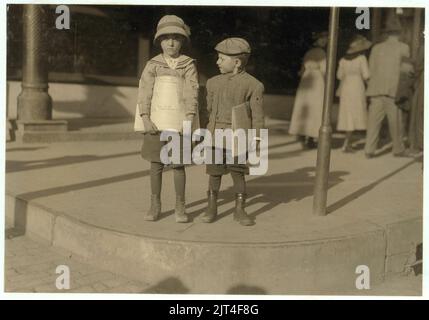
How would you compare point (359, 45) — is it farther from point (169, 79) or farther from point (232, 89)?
point (169, 79)

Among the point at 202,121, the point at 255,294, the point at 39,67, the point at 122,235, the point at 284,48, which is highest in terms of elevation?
the point at 284,48

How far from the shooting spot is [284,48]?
1178 centimetres

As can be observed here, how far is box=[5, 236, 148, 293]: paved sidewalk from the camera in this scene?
348 cm

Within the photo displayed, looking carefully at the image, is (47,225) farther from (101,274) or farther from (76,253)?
(101,274)

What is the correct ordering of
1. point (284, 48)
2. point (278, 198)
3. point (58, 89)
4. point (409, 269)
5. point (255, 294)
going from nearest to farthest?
1. point (255, 294)
2. point (409, 269)
3. point (278, 198)
4. point (58, 89)
5. point (284, 48)

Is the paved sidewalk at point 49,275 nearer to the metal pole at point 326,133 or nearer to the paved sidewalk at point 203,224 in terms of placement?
the paved sidewalk at point 203,224

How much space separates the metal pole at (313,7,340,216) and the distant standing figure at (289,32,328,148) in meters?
3.57

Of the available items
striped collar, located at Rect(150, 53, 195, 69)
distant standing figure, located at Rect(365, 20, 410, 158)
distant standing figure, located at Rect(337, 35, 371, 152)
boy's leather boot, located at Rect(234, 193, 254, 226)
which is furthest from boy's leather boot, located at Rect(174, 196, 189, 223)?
distant standing figure, located at Rect(337, 35, 371, 152)

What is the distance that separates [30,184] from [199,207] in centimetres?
169

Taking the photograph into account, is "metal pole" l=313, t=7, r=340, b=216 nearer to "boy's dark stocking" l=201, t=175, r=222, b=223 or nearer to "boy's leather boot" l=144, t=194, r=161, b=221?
"boy's dark stocking" l=201, t=175, r=222, b=223

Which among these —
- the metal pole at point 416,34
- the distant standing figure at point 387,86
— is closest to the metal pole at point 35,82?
the distant standing figure at point 387,86

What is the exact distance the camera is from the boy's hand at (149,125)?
3.73 metres
